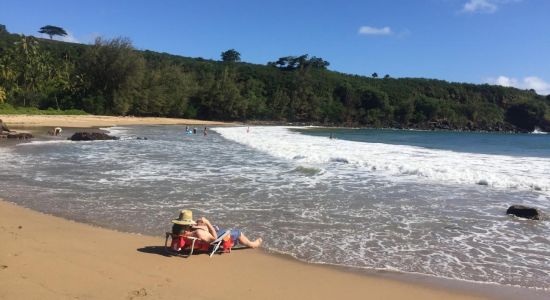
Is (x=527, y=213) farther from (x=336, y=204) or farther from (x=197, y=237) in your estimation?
(x=197, y=237)

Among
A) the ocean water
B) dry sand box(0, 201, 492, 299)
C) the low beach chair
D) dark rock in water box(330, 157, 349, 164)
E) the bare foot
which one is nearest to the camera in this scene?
dry sand box(0, 201, 492, 299)

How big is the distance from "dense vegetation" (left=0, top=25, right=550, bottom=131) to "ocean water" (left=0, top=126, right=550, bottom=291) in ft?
145

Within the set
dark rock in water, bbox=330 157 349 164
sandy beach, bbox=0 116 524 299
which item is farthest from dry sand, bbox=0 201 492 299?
dark rock in water, bbox=330 157 349 164

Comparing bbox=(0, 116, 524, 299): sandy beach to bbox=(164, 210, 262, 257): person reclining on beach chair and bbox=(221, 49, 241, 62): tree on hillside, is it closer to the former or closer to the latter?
bbox=(164, 210, 262, 257): person reclining on beach chair

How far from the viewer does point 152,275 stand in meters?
5.51

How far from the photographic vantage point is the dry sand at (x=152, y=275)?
4848mm

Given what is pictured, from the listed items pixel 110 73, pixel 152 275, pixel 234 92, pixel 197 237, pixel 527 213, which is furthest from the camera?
pixel 234 92

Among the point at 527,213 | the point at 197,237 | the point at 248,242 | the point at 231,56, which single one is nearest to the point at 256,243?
→ the point at 248,242

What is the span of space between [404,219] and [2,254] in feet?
23.5

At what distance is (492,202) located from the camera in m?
11.4

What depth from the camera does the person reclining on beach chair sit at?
6541 millimetres

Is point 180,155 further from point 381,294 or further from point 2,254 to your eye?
point 381,294

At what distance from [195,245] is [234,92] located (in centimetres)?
9118

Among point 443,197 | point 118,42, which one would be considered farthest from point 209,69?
point 443,197
